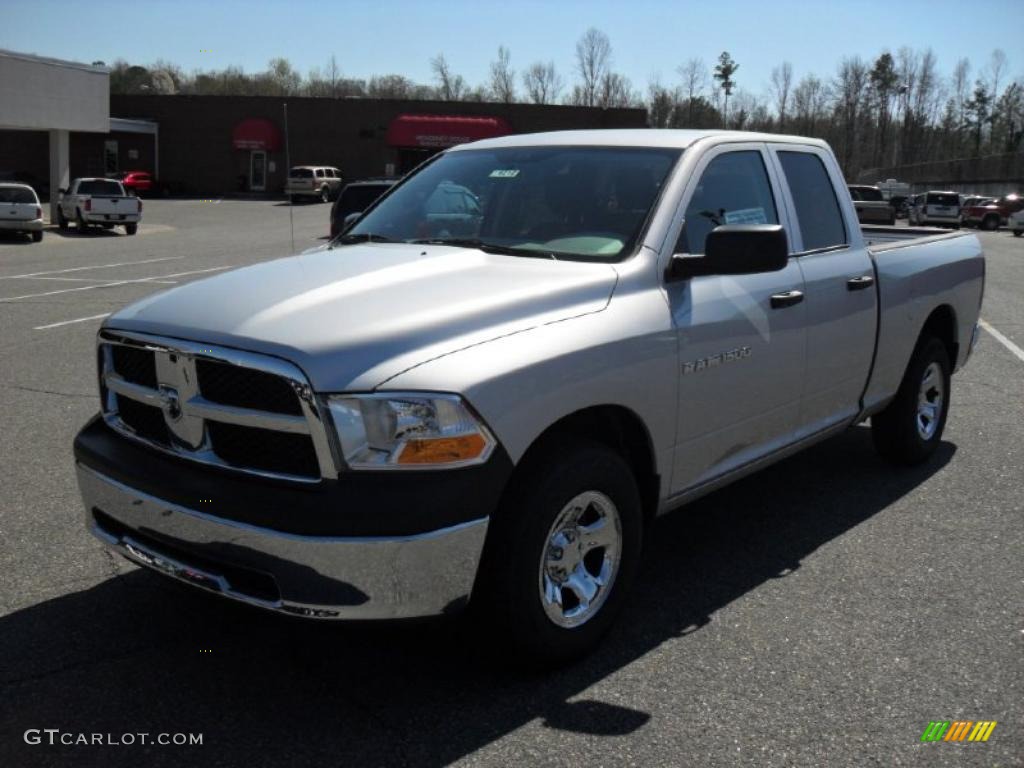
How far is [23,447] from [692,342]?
4507 mm

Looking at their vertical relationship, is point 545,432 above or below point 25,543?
above

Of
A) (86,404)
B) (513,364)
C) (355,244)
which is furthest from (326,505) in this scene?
(86,404)

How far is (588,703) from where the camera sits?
3.40 metres

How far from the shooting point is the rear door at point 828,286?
4867 mm

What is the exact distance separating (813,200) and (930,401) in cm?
199

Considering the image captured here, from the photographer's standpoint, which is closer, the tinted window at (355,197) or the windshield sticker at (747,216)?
the windshield sticker at (747,216)

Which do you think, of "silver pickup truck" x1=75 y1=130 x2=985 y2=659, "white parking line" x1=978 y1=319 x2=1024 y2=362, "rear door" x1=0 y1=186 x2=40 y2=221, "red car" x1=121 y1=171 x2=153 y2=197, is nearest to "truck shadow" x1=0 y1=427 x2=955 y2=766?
"silver pickup truck" x1=75 y1=130 x2=985 y2=659

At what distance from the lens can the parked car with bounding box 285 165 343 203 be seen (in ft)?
180

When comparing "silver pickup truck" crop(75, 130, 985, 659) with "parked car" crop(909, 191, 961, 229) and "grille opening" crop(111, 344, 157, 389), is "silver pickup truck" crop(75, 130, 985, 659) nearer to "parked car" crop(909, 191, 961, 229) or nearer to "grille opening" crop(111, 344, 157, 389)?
"grille opening" crop(111, 344, 157, 389)

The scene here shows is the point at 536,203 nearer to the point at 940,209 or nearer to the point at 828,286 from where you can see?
the point at 828,286

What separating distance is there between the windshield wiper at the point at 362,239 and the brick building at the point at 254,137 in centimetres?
6002

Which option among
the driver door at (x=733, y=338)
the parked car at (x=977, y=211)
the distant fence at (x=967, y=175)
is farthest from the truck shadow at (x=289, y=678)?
the distant fence at (x=967, y=175)

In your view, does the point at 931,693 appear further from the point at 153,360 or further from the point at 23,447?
the point at 23,447

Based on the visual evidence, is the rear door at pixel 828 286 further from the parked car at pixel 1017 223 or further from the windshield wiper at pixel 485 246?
the parked car at pixel 1017 223
